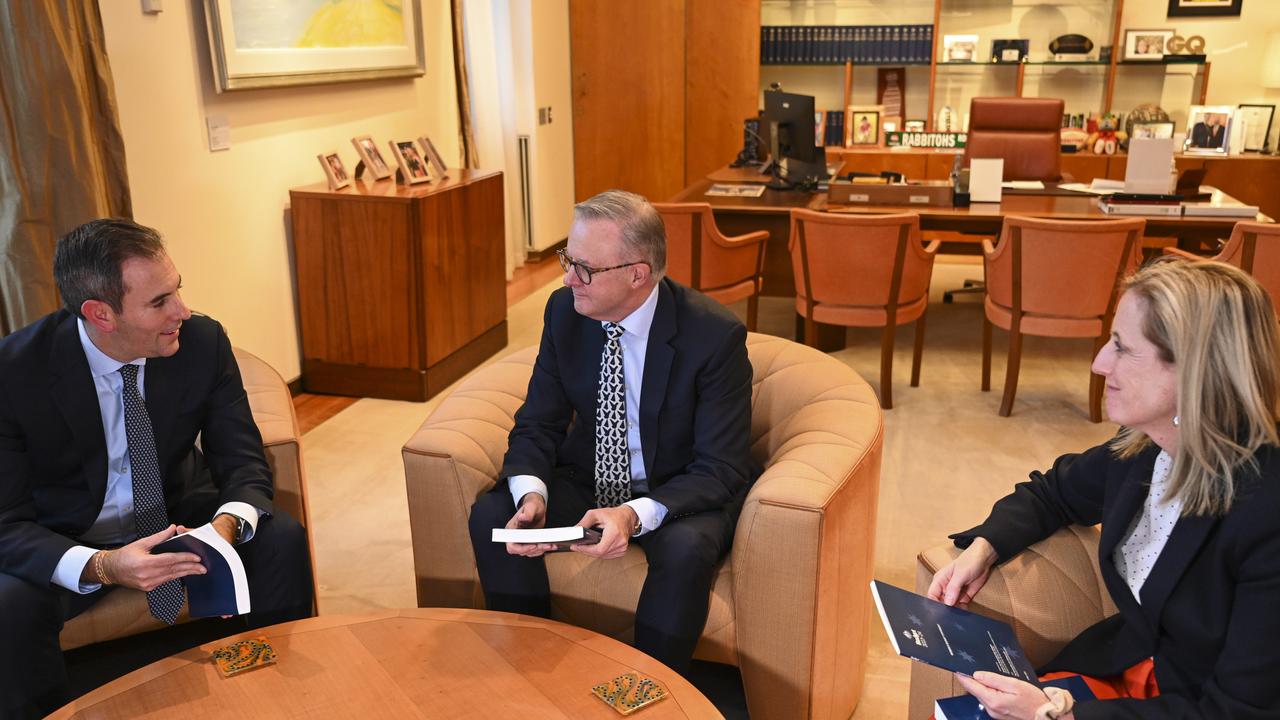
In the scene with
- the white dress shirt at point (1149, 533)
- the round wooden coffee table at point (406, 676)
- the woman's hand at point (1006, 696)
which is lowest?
the round wooden coffee table at point (406, 676)

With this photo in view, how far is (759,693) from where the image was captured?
7.36 ft

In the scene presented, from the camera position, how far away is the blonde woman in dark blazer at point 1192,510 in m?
1.50

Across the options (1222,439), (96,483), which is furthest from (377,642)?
(1222,439)

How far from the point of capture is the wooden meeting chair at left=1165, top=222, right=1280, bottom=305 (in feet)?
13.4

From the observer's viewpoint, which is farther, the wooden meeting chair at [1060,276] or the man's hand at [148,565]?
the wooden meeting chair at [1060,276]

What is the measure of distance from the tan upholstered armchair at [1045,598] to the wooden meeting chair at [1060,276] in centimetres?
250

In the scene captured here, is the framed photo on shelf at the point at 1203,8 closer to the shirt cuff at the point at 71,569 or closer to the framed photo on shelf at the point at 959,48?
the framed photo on shelf at the point at 959,48

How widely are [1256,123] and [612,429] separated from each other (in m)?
6.41

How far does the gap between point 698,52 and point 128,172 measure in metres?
4.92

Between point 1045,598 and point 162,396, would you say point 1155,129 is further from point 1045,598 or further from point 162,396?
point 162,396

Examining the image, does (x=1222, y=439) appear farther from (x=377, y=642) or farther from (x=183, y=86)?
(x=183, y=86)

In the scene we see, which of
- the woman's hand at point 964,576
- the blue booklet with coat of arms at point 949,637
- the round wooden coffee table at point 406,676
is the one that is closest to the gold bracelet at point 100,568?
the round wooden coffee table at point 406,676

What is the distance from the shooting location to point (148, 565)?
78.6 inches

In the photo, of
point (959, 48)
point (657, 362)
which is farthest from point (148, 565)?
point (959, 48)
